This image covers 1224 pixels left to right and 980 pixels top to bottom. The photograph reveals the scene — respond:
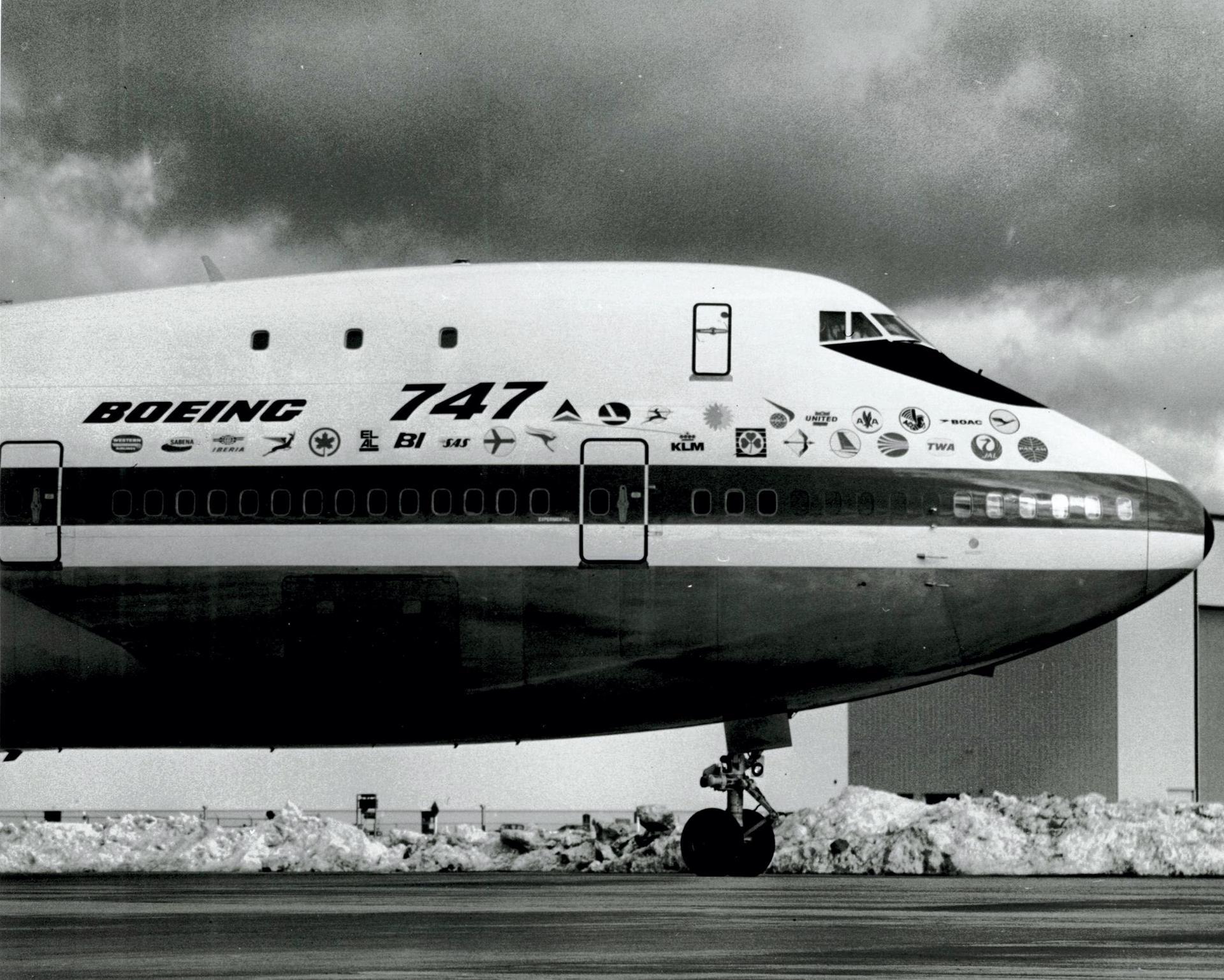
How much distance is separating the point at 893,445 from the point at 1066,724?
27318 mm

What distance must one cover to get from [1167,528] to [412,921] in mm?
9591

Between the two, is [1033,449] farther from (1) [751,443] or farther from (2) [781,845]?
(2) [781,845]

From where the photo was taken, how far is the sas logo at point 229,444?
18.9 m

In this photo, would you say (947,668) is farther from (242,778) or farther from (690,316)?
(242,778)

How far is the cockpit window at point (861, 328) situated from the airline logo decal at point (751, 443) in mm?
1587

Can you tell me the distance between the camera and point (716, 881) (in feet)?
61.0

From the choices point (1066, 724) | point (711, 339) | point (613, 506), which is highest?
point (711, 339)

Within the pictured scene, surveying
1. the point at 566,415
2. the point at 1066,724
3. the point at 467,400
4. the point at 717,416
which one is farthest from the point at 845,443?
the point at 1066,724

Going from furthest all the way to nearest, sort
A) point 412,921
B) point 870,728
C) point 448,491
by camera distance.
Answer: point 870,728 → point 448,491 → point 412,921

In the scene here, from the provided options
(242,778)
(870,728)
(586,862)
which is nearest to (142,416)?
(586,862)

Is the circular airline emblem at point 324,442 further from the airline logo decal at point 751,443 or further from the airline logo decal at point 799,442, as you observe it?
the airline logo decal at point 799,442

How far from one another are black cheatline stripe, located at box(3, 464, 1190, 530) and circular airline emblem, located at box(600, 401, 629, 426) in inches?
23.0

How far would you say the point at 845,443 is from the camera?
18750 mm

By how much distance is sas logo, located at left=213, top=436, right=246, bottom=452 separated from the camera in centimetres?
1891
